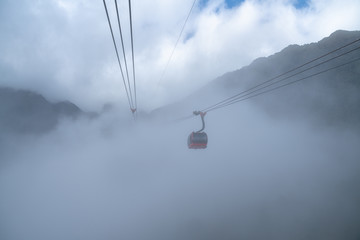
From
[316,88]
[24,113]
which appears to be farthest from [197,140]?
[24,113]

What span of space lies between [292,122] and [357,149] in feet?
102

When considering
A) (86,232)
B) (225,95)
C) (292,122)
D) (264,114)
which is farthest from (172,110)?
(86,232)

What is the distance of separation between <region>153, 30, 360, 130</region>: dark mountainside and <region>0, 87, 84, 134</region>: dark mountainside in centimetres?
19570

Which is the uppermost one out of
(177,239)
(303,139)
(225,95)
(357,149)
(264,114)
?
(225,95)

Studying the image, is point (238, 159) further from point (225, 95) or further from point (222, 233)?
point (225, 95)

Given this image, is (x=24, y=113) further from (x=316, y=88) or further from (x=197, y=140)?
(x=316, y=88)

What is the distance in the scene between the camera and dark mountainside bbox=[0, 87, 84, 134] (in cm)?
16288

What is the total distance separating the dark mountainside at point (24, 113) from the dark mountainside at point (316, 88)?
195695 mm

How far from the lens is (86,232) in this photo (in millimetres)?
82312

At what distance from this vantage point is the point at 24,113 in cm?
16812

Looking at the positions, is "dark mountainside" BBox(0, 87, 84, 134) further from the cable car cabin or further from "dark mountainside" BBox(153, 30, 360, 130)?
the cable car cabin

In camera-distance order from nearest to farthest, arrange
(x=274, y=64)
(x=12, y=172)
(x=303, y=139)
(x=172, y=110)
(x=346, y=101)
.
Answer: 1. (x=346, y=101)
2. (x=303, y=139)
3. (x=274, y=64)
4. (x=12, y=172)
5. (x=172, y=110)

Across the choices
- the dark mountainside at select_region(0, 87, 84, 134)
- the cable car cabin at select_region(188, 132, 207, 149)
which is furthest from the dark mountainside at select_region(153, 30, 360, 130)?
the dark mountainside at select_region(0, 87, 84, 134)

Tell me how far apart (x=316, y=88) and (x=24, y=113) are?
238 m
